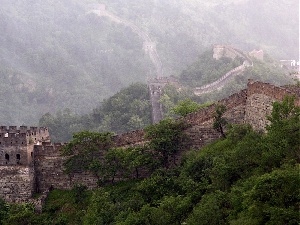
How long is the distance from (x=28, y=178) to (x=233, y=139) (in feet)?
40.1

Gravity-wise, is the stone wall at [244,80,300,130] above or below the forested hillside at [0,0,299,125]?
below

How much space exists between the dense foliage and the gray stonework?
90 centimetres

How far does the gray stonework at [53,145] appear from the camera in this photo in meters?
28.9

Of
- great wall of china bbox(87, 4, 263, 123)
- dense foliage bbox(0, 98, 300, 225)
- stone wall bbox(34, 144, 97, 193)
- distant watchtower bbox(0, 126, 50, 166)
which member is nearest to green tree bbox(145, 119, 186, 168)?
dense foliage bbox(0, 98, 300, 225)

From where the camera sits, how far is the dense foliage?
17250mm

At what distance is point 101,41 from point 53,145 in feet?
296

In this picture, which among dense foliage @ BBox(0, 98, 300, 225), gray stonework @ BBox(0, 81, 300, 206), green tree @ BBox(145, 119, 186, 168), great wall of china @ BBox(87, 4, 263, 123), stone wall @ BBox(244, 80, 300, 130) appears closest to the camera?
dense foliage @ BBox(0, 98, 300, 225)

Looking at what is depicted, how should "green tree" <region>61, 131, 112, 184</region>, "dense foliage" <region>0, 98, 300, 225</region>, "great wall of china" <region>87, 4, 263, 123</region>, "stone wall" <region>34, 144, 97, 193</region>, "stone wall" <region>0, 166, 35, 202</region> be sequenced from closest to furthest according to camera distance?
"dense foliage" <region>0, 98, 300, 225</region> → "stone wall" <region>0, 166, 35, 202</region> → "green tree" <region>61, 131, 112, 184</region> → "stone wall" <region>34, 144, 97, 193</region> → "great wall of china" <region>87, 4, 263, 123</region>

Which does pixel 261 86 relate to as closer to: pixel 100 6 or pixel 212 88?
pixel 212 88

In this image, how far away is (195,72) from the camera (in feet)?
249

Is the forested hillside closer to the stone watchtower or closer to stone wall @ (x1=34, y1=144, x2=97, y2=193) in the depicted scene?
stone wall @ (x1=34, y1=144, x2=97, y2=193)

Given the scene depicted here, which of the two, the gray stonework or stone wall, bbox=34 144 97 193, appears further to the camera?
stone wall, bbox=34 144 97 193

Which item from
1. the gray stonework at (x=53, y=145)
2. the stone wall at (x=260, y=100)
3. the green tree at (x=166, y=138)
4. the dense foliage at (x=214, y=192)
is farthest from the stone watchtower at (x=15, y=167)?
the stone wall at (x=260, y=100)

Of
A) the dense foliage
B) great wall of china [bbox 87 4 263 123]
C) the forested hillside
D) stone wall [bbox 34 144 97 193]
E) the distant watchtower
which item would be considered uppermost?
the forested hillside
